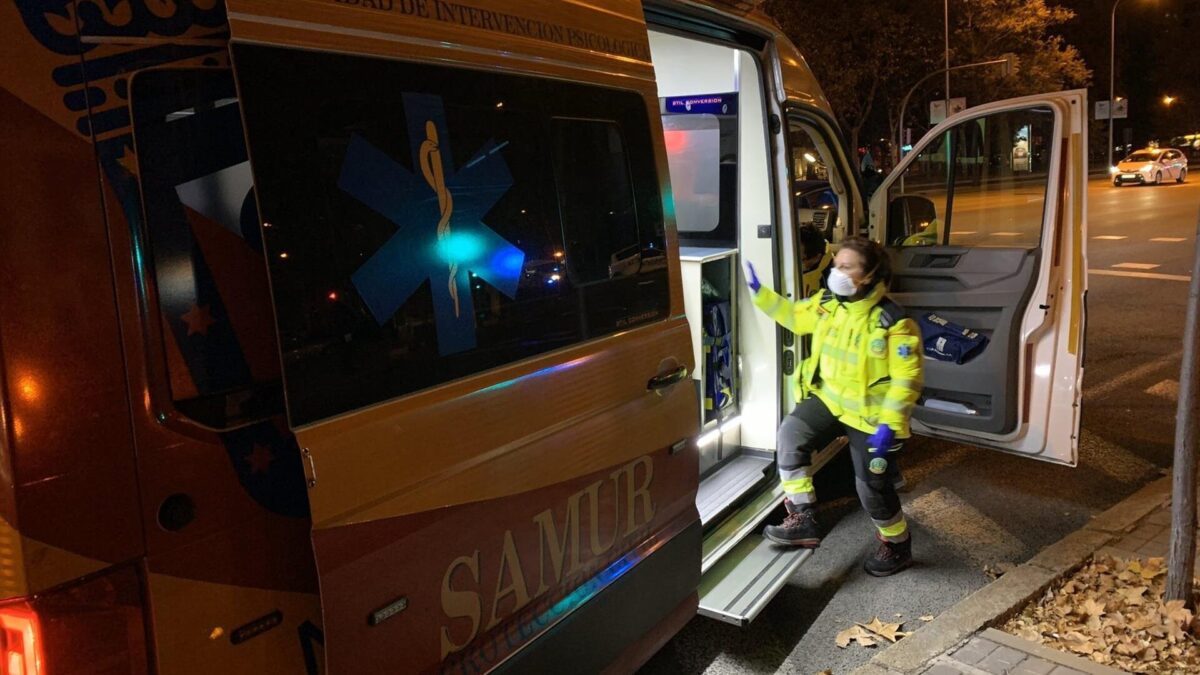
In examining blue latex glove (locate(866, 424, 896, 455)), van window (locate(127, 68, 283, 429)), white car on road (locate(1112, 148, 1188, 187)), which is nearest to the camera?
van window (locate(127, 68, 283, 429))

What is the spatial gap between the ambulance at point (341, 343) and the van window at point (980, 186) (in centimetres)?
206

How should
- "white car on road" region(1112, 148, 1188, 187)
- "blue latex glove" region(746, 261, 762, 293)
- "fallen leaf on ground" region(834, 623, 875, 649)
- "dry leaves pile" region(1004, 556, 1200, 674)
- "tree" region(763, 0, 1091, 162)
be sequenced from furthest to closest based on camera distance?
1. "white car on road" region(1112, 148, 1188, 187)
2. "tree" region(763, 0, 1091, 162)
3. "blue latex glove" region(746, 261, 762, 293)
4. "fallen leaf on ground" region(834, 623, 875, 649)
5. "dry leaves pile" region(1004, 556, 1200, 674)

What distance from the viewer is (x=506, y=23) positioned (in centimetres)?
240

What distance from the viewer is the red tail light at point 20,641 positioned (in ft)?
4.90

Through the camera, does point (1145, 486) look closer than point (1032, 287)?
No

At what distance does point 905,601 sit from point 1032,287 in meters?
1.66

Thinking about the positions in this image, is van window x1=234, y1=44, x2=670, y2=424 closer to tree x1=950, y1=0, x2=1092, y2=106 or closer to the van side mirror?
the van side mirror

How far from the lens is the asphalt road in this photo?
3658 mm

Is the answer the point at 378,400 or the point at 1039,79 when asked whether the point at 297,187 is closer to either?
the point at 378,400

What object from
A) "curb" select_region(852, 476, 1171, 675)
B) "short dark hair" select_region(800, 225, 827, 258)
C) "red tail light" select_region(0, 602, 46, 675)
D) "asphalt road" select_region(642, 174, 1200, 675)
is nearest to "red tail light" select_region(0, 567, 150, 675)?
"red tail light" select_region(0, 602, 46, 675)

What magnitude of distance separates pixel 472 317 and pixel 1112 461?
16.2 ft

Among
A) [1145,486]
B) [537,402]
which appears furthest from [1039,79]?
[537,402]

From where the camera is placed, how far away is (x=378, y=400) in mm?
2000

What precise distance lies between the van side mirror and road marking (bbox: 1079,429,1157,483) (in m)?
1.87
